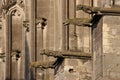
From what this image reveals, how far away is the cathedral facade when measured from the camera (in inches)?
1298

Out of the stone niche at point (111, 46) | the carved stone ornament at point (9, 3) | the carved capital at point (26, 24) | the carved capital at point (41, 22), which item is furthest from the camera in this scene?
the carved stone ornament at point (9, 3)

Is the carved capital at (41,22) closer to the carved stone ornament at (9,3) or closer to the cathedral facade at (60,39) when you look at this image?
the cathedral facade at (60,39)

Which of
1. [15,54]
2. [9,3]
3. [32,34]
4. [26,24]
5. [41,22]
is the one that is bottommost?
[15,54]

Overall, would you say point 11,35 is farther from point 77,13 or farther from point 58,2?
point 77,13

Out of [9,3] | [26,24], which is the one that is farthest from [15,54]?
[9,3]

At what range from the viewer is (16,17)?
5094 cm

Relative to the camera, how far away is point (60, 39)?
43.9 metres

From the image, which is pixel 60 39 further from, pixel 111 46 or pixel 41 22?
pixel 111 46

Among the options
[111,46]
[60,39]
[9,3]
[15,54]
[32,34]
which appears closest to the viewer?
[111,46]

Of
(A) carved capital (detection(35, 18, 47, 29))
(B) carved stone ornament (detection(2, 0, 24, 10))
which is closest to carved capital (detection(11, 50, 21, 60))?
(B) carved stone ornament (detection(2, 0, 24, 10))

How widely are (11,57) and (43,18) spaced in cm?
376

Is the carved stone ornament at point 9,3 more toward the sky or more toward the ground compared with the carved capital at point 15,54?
more toward the sky

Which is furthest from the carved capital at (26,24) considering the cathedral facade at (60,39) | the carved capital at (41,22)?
the carved capital at (41,22)

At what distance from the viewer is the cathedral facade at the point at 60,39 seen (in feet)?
108
